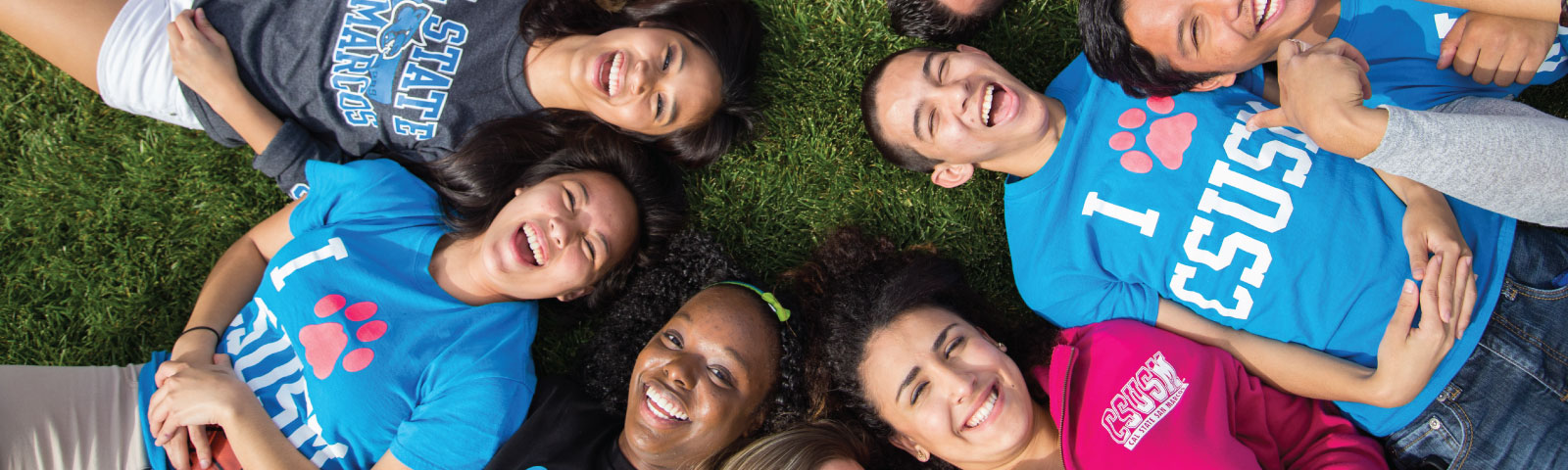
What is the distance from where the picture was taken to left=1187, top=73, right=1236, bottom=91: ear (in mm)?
3115

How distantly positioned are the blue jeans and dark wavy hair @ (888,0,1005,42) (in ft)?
7.26

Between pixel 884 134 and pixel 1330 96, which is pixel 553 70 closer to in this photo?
pixel 884 134

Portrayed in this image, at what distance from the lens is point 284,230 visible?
363cm

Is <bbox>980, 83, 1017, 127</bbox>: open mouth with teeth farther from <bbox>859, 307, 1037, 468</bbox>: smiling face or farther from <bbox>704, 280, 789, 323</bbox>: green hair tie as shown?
<bbox>704, 280, 789, 323</bbox>: green hair tie

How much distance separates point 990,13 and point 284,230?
10.9 ft

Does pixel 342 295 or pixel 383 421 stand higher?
pixel 342 295

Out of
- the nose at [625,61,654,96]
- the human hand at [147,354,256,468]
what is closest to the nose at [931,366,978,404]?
the nose at [625,61,654,96]

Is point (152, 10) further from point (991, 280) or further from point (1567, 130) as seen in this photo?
point (1567, 130)

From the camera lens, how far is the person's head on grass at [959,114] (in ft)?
10.3

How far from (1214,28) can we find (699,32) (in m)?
2.01

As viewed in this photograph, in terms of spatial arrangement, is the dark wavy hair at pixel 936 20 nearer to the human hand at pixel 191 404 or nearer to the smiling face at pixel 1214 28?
the smiling face at pixel 1214 28

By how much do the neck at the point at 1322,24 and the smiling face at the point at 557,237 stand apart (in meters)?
2.78

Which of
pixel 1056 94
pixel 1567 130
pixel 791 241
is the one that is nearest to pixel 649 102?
pixel 791 241

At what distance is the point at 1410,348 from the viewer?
2.87 meters
